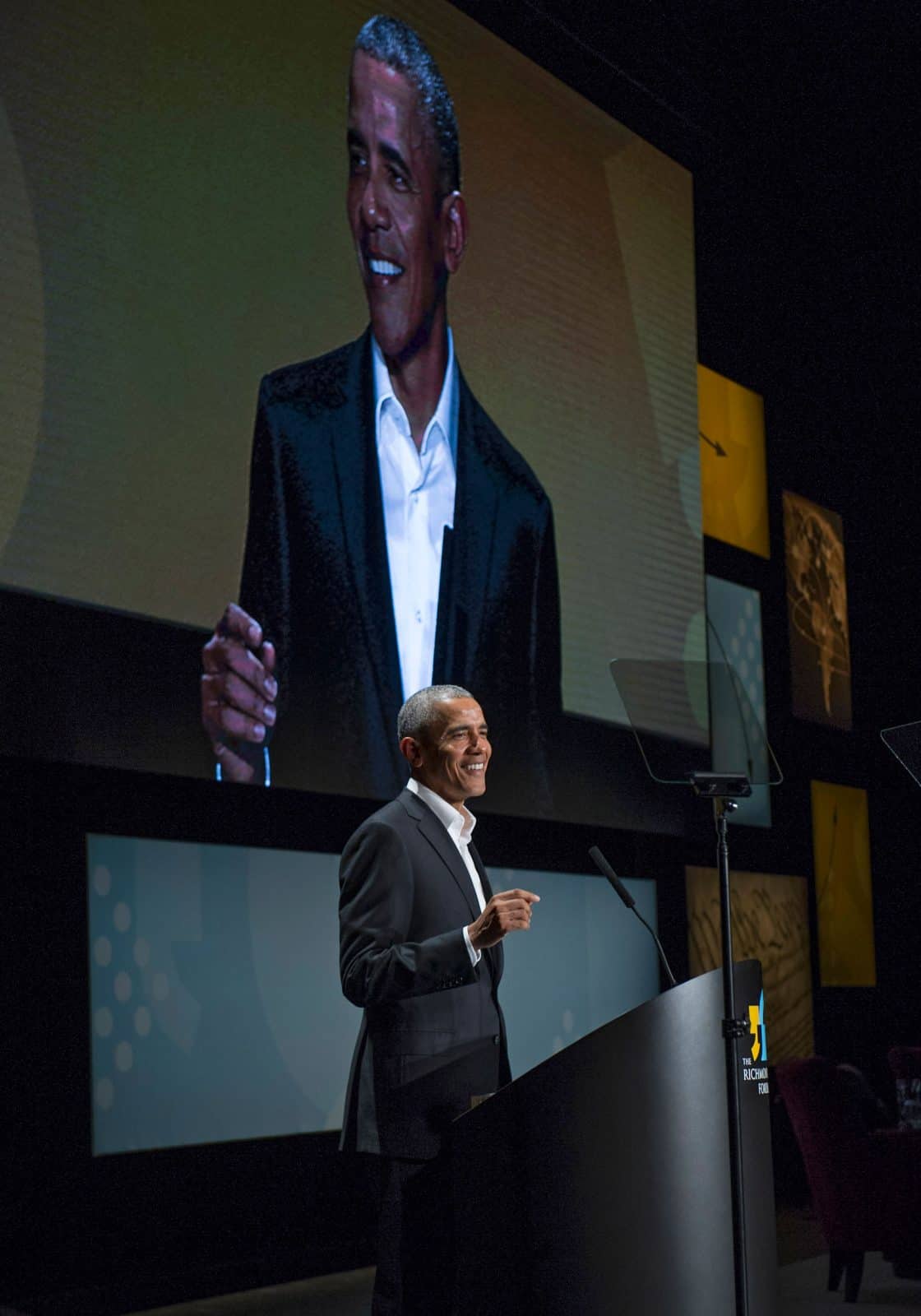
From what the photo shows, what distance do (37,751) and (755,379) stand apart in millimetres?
5499

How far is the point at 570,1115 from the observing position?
205 cm

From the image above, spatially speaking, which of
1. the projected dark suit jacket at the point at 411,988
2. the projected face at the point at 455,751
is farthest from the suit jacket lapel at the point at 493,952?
the projected face at the point at 455,751

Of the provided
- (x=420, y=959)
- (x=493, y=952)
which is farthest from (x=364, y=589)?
(x=420, y=959)

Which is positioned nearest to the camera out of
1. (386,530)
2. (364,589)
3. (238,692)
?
(238,692)

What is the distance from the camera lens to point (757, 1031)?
7.45 feet

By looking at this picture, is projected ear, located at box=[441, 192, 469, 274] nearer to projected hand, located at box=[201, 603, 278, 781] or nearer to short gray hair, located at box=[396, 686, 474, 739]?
projected hand, located at box=[201, 603, 278, 781]

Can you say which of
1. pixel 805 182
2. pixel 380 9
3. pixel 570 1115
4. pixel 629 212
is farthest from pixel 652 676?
pixel 805 182

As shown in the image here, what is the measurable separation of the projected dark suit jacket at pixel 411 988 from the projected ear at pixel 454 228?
11.6 ft

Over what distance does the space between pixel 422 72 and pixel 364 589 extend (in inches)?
74.1

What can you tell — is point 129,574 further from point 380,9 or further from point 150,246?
point 380,9

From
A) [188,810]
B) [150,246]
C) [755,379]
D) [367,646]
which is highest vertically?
[755,379]

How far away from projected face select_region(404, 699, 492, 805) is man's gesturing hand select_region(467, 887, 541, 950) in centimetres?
32

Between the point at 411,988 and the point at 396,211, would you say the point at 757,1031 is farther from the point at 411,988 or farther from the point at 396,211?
the point at 396,211

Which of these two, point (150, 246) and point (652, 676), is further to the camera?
point (150, 246)
